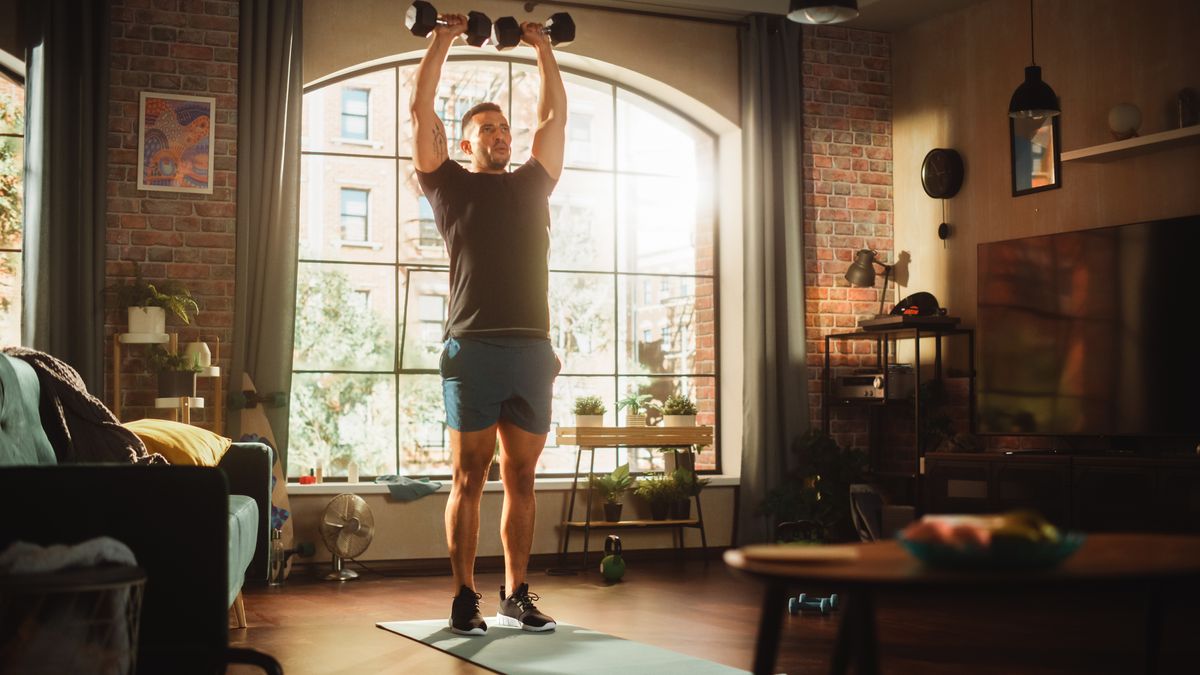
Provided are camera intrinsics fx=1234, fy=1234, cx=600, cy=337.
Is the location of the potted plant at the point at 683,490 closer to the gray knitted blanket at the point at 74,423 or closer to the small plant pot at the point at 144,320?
the small plant pot at the point at 144,320

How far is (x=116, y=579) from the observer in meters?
2.01

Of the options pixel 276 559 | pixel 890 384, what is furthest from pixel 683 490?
pixel 276 559

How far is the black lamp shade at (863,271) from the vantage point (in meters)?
6.59

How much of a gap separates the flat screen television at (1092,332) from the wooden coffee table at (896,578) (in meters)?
3.61

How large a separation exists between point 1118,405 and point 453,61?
144 inches

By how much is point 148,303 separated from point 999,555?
449cm

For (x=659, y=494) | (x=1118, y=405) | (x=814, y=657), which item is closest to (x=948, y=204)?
(x=1118, y=405)

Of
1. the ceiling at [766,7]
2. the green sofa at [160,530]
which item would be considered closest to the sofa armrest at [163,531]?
the green sofa at [160,530]

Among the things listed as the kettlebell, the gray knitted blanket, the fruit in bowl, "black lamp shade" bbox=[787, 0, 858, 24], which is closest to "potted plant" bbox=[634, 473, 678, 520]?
the kettlebell

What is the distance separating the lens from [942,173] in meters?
6.49

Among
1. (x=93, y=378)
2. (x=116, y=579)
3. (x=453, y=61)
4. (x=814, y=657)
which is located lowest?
(x=814, y=657)

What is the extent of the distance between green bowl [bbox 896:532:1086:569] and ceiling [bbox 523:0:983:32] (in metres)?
5.15

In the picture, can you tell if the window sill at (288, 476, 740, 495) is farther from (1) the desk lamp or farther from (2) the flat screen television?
(2) the flat screen television

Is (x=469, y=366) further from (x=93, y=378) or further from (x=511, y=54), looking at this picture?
(x=511, y=54)
